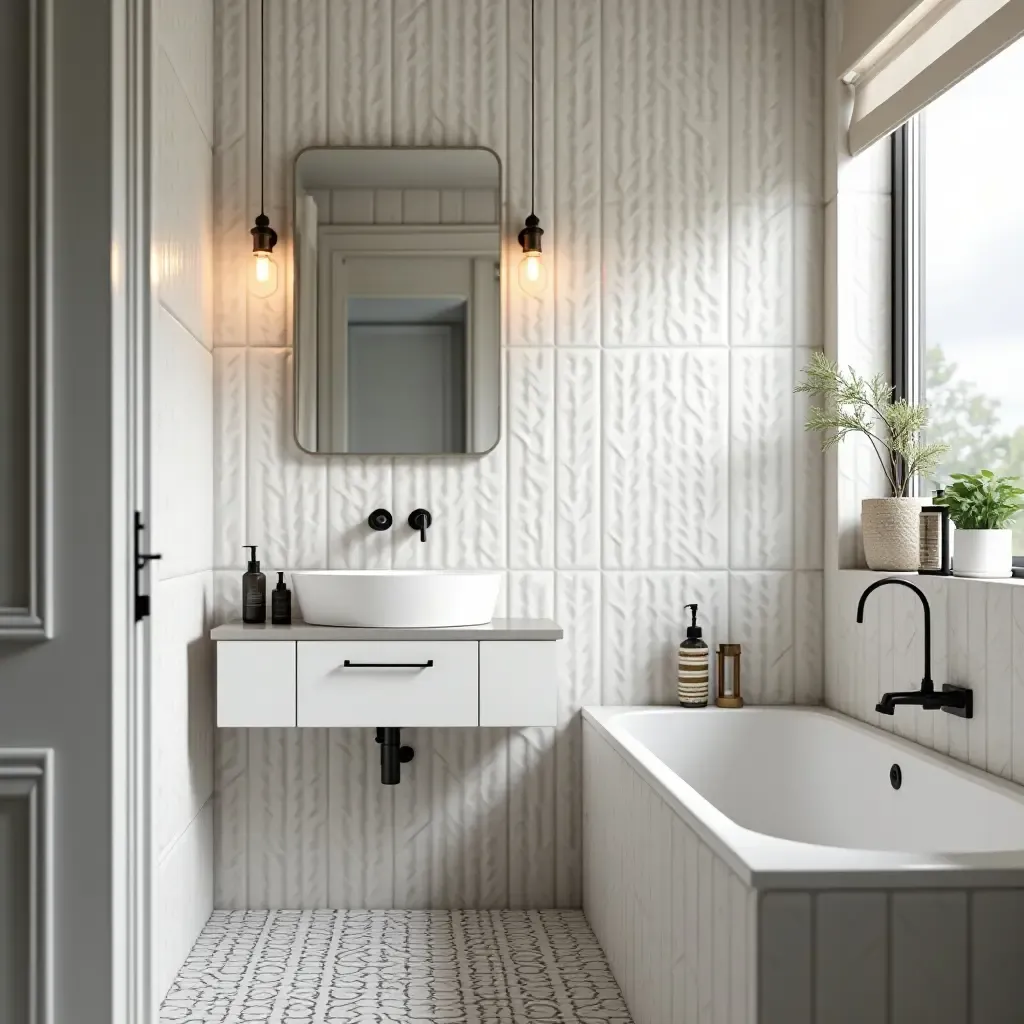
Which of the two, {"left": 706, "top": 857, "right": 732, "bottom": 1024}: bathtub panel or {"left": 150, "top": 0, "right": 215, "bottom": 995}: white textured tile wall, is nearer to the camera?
{"left": 706, "top": 857, "right": 732, "bottom": 1024}: bathtub panel

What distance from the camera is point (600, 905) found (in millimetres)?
2885

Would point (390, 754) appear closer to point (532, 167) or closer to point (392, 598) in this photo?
point (392, 598)

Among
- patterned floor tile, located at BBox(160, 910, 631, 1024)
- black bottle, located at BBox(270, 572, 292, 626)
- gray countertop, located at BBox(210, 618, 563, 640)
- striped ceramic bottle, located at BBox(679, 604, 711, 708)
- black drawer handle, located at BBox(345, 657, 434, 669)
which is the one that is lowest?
patterned floor tile, located at BBox(160, 910, 631, 1024)

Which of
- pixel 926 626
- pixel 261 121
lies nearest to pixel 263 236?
pixel 261 121

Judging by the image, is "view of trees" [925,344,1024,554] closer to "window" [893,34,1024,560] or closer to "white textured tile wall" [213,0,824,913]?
"window" [893,34,1024,560]

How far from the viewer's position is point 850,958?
1.53 meters

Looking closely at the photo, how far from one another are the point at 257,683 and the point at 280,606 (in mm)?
254

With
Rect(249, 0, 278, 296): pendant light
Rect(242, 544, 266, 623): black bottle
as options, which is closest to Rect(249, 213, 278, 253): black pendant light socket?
Rect(249, 0, 278, 296): pendant light

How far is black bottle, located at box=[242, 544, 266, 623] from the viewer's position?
119 inches

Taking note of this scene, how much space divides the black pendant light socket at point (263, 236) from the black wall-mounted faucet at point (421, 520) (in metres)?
0.82

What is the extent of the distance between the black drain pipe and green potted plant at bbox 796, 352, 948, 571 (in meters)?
1.33

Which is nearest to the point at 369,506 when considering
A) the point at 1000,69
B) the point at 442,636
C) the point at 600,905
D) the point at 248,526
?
the point at 248,526

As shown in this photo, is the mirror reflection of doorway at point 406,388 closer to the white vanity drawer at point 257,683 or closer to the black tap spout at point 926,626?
the white vanity drawer at point 257,683

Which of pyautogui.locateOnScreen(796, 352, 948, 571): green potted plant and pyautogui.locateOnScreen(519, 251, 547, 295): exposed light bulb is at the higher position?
pyautogui.locateOnScreen(519, 251, 547, 295): exposed light bulb
